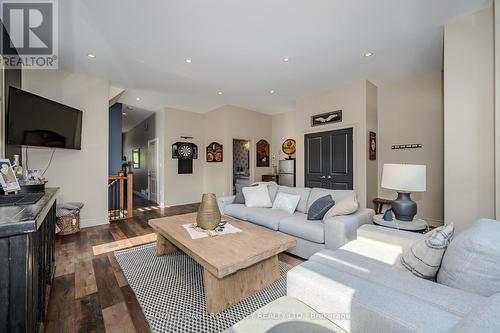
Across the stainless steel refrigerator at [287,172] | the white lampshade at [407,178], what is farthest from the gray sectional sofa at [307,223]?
the stainless steel refrigerator at [287,172]

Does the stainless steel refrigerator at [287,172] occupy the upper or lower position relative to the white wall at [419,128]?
lower

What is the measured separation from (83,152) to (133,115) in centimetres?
351

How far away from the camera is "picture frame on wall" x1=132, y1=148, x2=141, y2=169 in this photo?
324 inches

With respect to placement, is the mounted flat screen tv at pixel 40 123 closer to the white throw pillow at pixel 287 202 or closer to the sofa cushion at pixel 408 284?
the white throw pillow at pixel 287 202

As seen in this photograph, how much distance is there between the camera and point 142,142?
7910 millimetres

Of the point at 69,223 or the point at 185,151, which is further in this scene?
the point at 185,151

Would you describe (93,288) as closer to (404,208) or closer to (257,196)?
(257,196)

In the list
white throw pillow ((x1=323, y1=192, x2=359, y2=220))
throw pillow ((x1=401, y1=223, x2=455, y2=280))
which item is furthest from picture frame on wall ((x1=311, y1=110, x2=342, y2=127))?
throw pillow ((x1=401, y1=223, x2=455, y2=280))

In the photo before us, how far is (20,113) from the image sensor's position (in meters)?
2.56

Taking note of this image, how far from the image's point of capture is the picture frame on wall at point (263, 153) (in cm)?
675

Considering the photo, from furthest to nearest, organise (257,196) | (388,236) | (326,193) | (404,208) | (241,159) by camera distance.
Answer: (241,159), (257,196), (326,193), (404,208), (388,236)

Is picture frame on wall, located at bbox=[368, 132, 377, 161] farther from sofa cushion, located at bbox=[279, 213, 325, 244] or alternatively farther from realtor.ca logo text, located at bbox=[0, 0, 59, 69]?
realtor.ca logo text, located at bbox=[0, 0, 59, 69]

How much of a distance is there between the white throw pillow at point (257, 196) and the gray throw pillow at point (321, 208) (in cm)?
89

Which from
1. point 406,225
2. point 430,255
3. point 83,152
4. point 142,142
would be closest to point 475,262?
point 430,255
